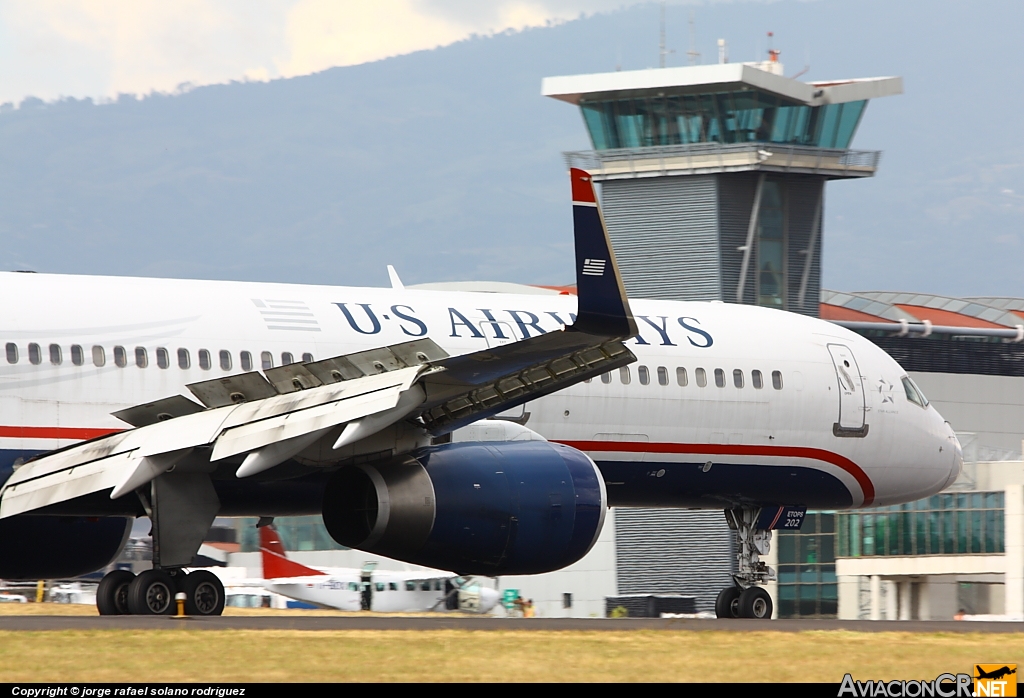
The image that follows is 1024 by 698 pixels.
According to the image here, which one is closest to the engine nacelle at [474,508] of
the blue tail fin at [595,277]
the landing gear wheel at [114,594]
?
the blue tail fin at [595,277]

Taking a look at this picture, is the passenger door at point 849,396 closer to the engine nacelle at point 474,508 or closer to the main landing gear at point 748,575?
the main landing gear at point 748,575

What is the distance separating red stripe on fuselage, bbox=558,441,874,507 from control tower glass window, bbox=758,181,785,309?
35.0 m

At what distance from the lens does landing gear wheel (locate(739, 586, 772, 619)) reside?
822 inches

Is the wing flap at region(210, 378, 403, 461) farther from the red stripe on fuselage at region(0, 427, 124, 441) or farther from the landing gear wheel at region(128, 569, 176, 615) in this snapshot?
the red stripe on fuselage at region(0, 427, 124, 441)

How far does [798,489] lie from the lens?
21.0 metres

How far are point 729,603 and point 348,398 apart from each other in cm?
804

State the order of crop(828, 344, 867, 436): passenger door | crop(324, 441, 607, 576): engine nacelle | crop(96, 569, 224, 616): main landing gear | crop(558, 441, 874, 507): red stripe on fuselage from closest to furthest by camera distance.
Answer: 1. crop(324, 441, 607, 576): engine nacelle
2. crop(96, 569, 224, 616): main landing gear
3. crop(558, 441, 874, 507): red stripe on fuselage
4. crop(828, 344, 867, 436): passenger door

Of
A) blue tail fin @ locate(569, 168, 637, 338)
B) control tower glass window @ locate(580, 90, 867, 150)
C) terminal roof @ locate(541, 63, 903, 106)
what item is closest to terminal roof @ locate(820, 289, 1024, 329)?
control tower glass window @ locate(580, 90, 867, 150)

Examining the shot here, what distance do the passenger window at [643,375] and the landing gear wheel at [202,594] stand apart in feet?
19.1

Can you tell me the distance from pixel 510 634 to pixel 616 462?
5.93 meters

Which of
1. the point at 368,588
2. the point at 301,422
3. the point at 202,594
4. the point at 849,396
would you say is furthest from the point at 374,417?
the point at 368,588

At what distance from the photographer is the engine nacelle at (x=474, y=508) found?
51.7ft

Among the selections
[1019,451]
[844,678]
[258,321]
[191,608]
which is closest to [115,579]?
[191,608]

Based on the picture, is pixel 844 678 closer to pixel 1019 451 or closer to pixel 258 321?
pixel 258 321
